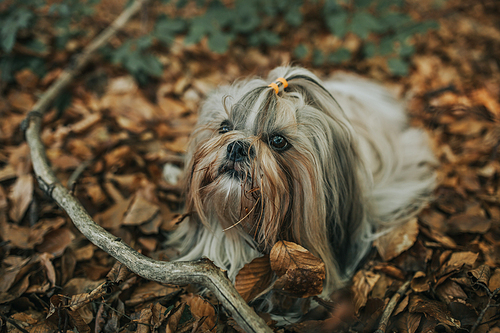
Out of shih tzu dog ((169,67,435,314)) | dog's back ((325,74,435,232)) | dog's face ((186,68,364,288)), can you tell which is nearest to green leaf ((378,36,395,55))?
dog's back ((325,74,435,232))

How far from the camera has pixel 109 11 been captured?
4.26m

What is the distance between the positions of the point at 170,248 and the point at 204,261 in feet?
2.19

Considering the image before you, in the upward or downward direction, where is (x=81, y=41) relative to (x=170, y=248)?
upward

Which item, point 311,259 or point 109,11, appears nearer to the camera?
point 311,259

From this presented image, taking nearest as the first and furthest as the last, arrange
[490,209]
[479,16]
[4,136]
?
[490,209], [4,136], [479,16]

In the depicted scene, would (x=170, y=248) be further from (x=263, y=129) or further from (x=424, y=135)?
(x=424, y=135)

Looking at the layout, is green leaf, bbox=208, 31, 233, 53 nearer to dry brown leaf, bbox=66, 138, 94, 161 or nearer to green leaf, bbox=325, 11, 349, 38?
green leaf, bbox=325, 11, 349, 38

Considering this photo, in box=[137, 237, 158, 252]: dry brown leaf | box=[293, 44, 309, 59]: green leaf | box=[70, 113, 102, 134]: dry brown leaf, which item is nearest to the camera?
box=[137, 237, 158, 252]: dry brown leaf

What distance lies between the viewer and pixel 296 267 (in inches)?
70.7

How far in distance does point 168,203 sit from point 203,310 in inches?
37.8

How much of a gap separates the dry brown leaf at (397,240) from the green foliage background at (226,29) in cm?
193

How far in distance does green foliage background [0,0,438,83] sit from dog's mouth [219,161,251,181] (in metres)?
1.90

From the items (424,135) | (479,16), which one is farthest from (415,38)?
(424,135)

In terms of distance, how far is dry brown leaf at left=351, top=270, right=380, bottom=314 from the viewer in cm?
199
